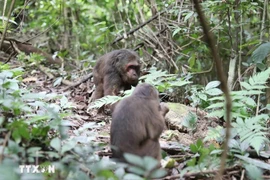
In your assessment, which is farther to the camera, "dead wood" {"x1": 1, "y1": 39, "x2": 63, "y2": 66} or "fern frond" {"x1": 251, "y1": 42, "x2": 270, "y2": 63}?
"dead wood" {"x1": 1, "y1": 39, "x2": 63, "y2": 66}

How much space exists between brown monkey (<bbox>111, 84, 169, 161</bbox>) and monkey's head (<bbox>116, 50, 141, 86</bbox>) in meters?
3.30

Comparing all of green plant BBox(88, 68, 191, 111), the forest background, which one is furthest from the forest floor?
green plant BBox(88, 68, 191, 111)

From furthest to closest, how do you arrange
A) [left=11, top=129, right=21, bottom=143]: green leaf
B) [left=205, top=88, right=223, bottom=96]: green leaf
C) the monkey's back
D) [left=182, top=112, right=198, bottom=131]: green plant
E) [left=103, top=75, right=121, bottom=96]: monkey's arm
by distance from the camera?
1. [left=103, top=75, right=121, bottom=96]: monkey's arm
2. [left=205, top=88, right=223, bottom=96]: green leaf
3. [left=182, top=112, right=198, bottom=131]: green plant
4. the monkey's back
5. [left=11, top=129, right=21, bottom=143]: green leaf

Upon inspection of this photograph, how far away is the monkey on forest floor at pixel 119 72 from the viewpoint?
24.7 feet

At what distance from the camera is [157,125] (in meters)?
4.09

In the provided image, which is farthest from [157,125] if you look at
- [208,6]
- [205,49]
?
[205,49]

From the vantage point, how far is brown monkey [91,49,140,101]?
7523mm

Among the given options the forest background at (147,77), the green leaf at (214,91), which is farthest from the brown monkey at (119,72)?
the green leaf at (214,91)

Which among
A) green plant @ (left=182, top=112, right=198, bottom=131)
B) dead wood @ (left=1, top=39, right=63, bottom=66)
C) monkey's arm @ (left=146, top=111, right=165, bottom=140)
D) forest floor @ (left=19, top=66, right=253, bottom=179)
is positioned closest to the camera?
monkey's arm @ (left=146, top=111, right=165, bottom=140)

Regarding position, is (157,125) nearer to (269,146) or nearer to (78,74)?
(269,146)

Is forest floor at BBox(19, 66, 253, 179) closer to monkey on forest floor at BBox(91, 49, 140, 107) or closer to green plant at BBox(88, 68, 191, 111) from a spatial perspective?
green plant at BBox(88, 68, 191, 111)

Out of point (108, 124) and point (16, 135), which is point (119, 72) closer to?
point (108, 124)

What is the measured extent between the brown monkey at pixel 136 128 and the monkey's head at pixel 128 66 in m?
3.30

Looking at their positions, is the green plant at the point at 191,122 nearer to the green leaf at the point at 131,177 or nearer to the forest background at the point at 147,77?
the forest background at the point at 147,77
